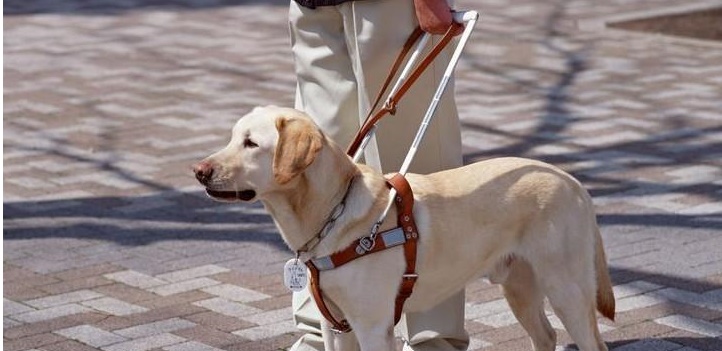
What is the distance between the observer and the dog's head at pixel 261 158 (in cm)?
397

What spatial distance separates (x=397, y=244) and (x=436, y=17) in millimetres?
821

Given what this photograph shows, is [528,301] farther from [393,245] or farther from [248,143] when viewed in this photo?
[248,143]

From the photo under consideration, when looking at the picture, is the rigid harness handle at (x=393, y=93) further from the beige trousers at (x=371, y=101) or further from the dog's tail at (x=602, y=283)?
the dog's tail at (x=602, y=283)

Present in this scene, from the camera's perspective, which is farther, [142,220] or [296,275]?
[142,220]

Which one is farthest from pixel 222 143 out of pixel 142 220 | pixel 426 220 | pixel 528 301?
pixel 426 220

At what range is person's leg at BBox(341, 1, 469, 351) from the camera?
4785 millimetres

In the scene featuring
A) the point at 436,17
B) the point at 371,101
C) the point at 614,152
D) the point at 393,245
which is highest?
the point at 436,17

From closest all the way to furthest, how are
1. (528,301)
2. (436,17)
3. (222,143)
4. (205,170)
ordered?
(205,170) → (436,17) → (528,301) → (222,143)

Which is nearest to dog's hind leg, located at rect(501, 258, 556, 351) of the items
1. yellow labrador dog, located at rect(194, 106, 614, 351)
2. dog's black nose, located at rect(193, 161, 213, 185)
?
yellow labrador dog, located at rect(194, 106, 614, 351)

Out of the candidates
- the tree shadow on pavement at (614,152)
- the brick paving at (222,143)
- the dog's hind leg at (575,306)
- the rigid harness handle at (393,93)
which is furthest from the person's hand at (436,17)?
the tree shadow on pavement at (614,152)

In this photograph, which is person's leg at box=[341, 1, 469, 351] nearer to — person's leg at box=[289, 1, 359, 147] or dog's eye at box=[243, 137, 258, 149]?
person's leg at box=[289, 1, 359, 147]

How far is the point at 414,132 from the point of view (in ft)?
16.3

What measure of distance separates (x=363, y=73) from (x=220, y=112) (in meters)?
5.16

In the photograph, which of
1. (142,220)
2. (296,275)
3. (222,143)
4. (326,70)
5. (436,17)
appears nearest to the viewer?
(296,275)
